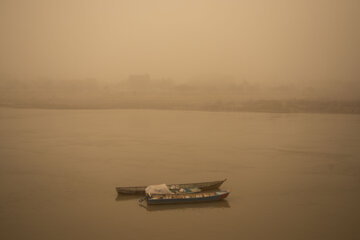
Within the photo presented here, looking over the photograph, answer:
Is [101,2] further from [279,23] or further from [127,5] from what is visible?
[279,23]

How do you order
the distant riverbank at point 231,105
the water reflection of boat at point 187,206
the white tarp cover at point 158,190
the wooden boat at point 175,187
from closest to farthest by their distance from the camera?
the water reflection of boat at point 187,206 < the white tarp cover at point 158,190 < the wooden boat at point 175,187 < the distant riverbank at point 231,105

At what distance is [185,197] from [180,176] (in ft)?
3.95

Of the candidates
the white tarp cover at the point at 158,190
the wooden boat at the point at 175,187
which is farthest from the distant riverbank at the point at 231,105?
the white tarp cover at the point at 158,190

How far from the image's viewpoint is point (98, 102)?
38.7 ft

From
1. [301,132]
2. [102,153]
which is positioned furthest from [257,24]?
[102,153]

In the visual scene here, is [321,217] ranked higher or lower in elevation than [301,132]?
lower

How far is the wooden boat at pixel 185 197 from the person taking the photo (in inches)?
162

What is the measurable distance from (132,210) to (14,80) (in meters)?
9.25

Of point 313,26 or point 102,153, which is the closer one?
point 102,153

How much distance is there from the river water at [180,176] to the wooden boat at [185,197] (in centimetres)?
9

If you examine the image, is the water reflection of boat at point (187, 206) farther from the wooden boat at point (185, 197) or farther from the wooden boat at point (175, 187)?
the wooden boat at point (175, 187)

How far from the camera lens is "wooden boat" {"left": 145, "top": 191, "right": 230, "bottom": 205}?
412 centimetres

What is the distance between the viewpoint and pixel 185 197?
4160 mm

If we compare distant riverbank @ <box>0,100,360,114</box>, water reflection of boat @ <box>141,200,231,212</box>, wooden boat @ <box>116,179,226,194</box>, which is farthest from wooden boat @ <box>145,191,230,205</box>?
distant riverbank @ <box>0,100,360,114</box>
